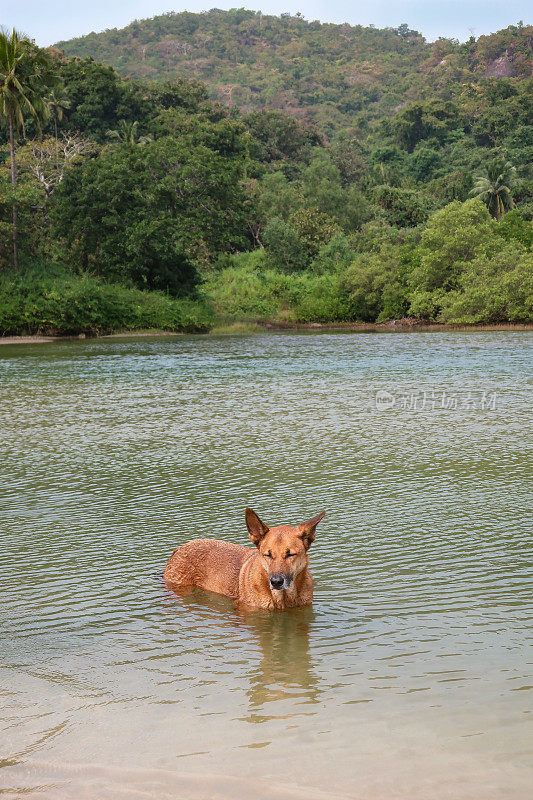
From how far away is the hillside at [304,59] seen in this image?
394 feet

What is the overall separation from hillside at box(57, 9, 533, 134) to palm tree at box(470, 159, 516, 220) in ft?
134

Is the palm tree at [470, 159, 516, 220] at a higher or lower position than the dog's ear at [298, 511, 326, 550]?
higher

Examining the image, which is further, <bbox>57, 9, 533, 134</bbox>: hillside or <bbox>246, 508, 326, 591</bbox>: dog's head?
<bbox>57, 9, 533, 134</bbox>: hillside

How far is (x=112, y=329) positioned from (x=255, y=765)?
47.2 metres

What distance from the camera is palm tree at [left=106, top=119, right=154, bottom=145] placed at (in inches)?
2618

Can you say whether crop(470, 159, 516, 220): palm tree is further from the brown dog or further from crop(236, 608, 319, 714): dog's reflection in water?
crop(236, 608, 319, 714): dog's reflection in water

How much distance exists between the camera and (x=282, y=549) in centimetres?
559

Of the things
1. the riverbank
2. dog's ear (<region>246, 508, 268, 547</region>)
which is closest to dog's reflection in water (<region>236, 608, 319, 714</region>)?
dog's ear (<region>246, 508, 268, 547</region>)

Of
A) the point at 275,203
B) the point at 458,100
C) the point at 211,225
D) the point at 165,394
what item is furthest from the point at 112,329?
the point at 458,100

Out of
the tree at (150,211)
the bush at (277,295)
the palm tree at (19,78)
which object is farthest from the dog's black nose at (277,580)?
the bush at (277,295)

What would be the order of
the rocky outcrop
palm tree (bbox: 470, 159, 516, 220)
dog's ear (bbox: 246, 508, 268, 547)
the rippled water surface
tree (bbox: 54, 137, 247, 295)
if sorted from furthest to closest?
the rocky outcrop
palm tree (bbox: 470, 159, 516, 220)
tree (bbox: 54, 137, 247, 295)
dog's ear (bbox: 246, 508, 268, 547)
the rippled water surface

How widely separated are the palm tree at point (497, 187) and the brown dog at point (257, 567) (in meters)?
67.3

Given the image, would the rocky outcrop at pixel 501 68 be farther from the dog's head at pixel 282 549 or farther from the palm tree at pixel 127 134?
the dog's head at pixel 282 549

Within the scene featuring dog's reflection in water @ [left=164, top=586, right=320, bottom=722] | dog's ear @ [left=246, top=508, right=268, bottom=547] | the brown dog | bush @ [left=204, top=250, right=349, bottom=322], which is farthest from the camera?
bush @ [left=204, top=250, right=349, bottom=322]
